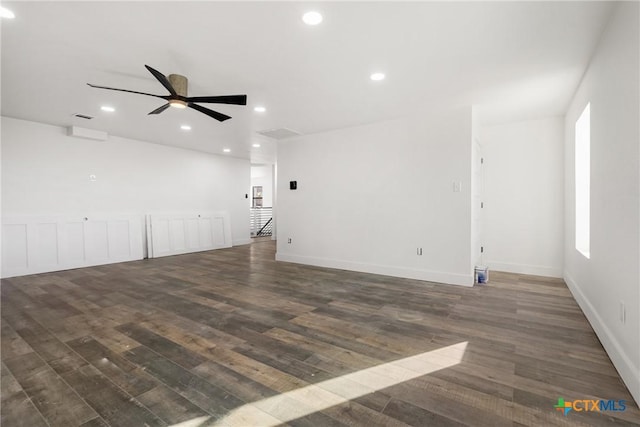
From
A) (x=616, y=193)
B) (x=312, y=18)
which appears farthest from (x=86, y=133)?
(x=616, y=193)

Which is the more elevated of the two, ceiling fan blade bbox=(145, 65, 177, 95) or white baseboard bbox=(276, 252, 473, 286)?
ceiling fan blade bbox=(145, 65, 177, 95)

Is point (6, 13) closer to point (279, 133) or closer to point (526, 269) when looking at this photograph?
point (279, 133)

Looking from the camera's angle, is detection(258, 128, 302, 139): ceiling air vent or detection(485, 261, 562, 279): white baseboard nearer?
detection(485, 261, 562, 279): white baseboard

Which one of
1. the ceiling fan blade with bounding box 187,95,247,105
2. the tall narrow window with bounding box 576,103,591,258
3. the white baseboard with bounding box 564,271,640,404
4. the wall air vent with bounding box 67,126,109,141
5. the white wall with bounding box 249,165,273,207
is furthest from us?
the white wall with bounding box 249,165,273,207

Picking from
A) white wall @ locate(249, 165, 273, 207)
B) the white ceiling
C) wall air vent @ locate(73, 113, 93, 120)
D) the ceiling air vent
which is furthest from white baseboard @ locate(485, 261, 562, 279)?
white wall @ locate(249, 165, 273, 207)

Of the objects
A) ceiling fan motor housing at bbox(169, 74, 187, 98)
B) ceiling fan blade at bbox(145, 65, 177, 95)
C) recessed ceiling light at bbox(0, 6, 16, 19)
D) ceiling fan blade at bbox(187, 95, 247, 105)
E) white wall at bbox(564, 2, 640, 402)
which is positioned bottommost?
white wall at bbox(564, 2, 640, 402)

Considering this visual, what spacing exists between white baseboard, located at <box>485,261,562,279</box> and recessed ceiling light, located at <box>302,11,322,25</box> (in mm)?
4766

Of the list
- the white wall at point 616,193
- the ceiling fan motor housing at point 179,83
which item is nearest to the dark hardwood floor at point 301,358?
the white wall at point 616,193

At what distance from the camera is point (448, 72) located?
10.00ft

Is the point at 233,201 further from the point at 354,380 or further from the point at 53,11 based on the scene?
the point at 354,380

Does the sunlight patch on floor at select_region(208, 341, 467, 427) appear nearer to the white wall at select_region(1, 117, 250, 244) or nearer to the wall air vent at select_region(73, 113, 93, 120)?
the wall air vent at select_region(73, 113, 93, 120)

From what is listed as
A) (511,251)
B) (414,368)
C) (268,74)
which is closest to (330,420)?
(414,368)

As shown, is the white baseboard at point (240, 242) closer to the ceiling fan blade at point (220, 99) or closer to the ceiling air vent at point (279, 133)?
the ceiling air vent at point (279, 133)

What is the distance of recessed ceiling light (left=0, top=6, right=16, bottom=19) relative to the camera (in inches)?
83.7
